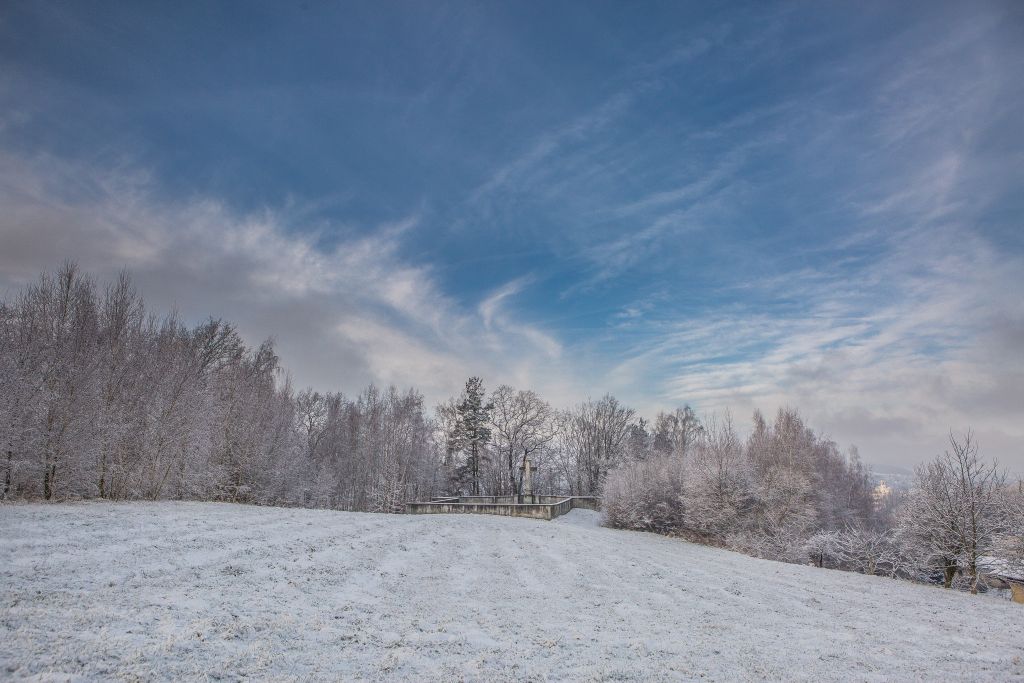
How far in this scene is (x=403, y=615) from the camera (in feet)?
23.4

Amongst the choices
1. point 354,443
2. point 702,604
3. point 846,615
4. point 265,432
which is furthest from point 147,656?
point 354,443

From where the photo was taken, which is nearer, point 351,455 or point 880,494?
Result: point 351,455

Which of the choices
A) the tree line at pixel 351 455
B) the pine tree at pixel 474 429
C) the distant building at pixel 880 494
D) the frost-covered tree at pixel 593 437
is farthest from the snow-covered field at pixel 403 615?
the distant building at pixel 880 494

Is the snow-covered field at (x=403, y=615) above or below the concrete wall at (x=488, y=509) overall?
above

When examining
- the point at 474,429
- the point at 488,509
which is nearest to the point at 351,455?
the point at 474,429

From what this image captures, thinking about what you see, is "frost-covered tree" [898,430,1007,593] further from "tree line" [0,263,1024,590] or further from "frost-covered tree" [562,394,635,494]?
"frost-covered tree" [562,394,635,494]

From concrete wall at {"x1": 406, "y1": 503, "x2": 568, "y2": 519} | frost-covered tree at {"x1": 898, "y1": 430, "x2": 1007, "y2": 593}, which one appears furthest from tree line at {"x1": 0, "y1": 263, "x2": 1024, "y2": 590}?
concrete wall at {"x1": 406, "y1": 503, "x2": 568, "y2": 519}

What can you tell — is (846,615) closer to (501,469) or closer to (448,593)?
(448,593)

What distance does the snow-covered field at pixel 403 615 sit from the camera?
4.79 meters

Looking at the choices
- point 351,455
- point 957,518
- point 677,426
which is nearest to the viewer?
point 957,518

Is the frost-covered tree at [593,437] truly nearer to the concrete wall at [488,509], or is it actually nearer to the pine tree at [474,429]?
the pine tree at [474,429]

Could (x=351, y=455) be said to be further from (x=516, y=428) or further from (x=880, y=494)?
(x=880, y=494)

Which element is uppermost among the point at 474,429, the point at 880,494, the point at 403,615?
the point at 474,429

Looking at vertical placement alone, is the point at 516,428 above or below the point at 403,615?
above
